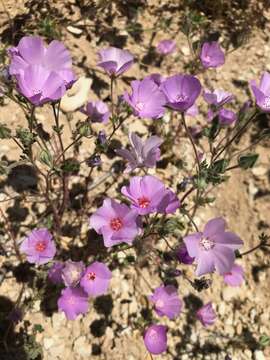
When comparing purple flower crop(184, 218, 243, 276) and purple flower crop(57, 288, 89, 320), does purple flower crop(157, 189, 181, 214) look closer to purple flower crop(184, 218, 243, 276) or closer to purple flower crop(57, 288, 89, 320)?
purple flower crop(184, 218, 243, 276)

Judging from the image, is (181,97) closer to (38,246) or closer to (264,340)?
(38,246)

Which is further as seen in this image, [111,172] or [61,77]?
[111,172]

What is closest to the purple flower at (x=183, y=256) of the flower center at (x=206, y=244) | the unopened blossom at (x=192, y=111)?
the flower center at (x=206, y=244)

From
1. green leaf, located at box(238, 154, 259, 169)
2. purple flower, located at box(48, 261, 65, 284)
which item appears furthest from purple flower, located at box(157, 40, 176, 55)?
purple flower, located at box(48, 261, 65, 284)

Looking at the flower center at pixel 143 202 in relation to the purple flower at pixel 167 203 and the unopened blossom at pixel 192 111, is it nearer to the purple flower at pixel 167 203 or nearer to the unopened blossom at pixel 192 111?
the purple flower at pixel 167 203

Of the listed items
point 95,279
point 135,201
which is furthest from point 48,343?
point 135,201

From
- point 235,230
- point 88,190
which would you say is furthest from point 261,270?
point 88,190

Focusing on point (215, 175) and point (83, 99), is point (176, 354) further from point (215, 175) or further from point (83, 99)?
point (83, 99)
